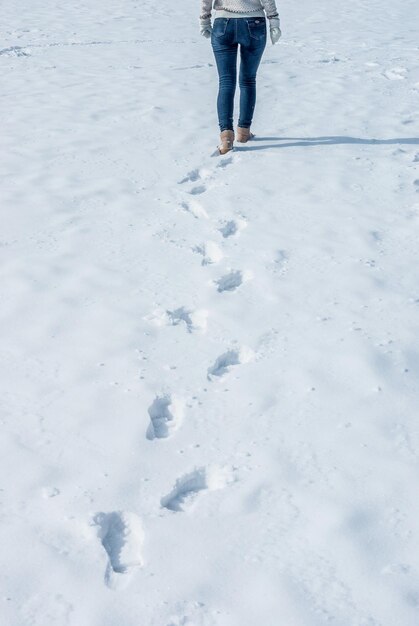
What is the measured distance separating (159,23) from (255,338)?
10.3 m

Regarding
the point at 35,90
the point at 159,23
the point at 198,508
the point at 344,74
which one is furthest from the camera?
the point at 159,23

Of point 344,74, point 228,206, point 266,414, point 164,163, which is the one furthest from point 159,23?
point 266,414

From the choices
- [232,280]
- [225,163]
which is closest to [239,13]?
[225,163]

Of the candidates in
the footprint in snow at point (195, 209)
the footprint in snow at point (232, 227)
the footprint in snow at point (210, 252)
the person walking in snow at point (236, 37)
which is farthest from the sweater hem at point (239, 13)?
the footprint in snow at point (210, 252)

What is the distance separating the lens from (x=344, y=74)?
8.17 metres

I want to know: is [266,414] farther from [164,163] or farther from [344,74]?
[344,74]

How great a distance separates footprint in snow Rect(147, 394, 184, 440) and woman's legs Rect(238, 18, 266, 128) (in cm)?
311

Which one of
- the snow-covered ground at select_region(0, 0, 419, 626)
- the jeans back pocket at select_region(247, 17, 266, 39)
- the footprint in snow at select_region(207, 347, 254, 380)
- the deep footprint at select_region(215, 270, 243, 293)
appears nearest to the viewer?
the snow-covered ground at select_region(0, 0, 419, 626)

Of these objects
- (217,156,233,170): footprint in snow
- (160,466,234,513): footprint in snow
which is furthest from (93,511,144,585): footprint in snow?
(217,156,233,170): footprint in snow

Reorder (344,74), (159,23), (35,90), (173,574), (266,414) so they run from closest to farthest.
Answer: (173,574), (266,414), (35,90), (344,74), (159,23)

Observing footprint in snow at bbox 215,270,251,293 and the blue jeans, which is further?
the blue jeans

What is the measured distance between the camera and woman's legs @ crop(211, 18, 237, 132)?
16.2ft

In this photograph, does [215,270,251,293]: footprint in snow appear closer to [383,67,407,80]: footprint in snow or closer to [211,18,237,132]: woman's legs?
[211,18,237,132]: woman's legs

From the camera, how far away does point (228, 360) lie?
301cm
